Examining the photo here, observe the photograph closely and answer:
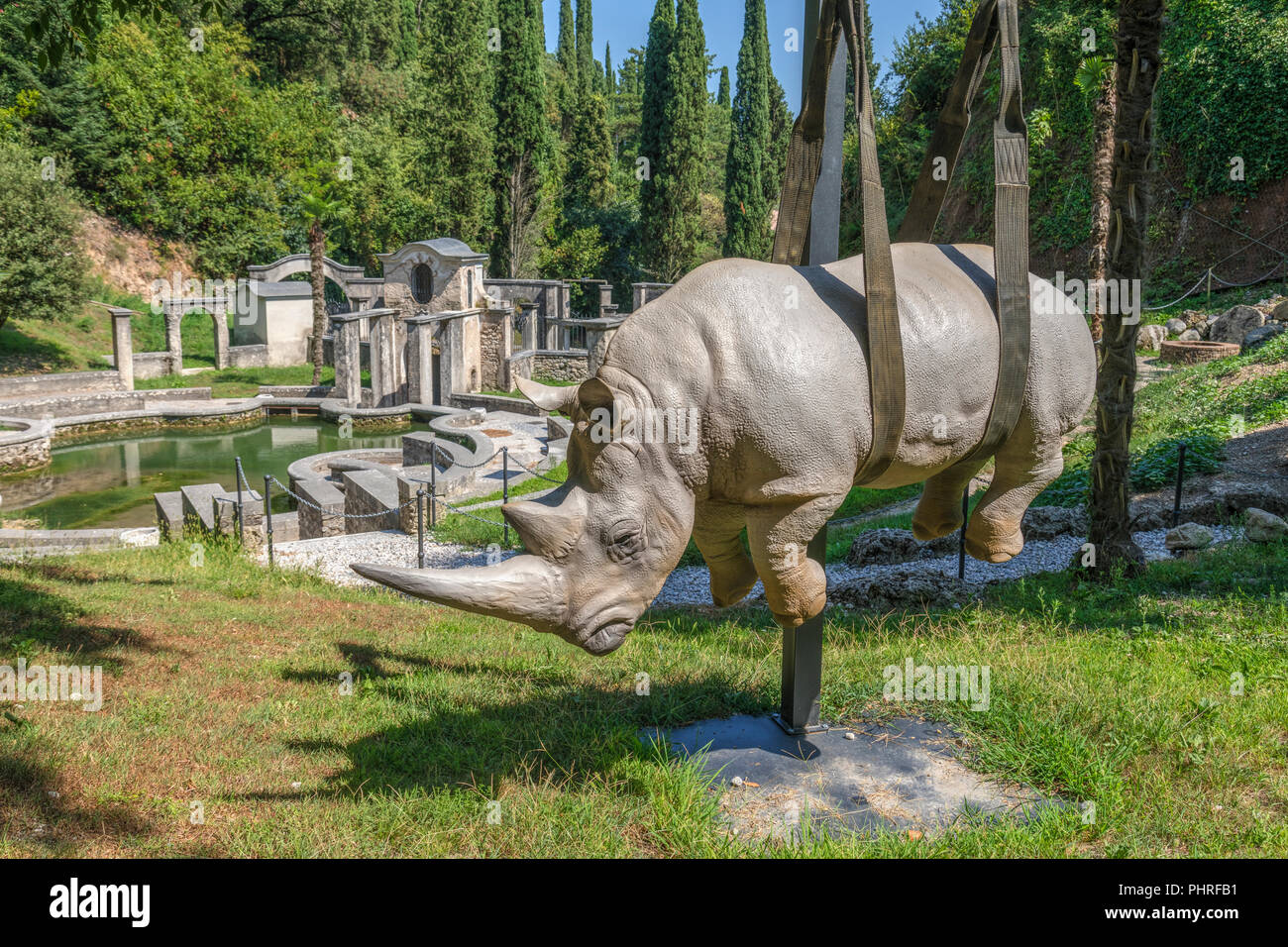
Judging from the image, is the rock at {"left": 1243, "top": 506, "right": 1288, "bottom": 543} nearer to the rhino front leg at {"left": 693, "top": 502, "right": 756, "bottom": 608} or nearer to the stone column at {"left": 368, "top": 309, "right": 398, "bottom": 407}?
the rhino front leg at {"left": 693, "top": 502, "right": 756, "bottom": 608}

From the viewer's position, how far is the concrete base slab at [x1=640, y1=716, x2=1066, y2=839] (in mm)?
4191

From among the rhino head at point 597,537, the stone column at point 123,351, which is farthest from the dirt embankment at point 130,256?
the rhino head at point 597,537

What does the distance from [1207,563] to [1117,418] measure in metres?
1.63

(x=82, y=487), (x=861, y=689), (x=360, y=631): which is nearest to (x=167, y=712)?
(x=360, y=631)

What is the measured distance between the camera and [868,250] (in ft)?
11.2

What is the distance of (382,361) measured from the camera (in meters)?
30.6

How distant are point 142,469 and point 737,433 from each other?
23.5 meters

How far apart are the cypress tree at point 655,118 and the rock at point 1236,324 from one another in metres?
22.0

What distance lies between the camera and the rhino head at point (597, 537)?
3.33 metres

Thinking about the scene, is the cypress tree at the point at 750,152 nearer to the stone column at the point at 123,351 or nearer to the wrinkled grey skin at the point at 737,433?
the stone column at the point at 123,351

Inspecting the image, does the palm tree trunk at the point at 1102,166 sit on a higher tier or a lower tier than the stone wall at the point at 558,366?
higher

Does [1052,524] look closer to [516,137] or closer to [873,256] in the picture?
[873,256]

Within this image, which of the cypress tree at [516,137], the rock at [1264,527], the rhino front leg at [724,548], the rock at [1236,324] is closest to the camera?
the rhino front leg at [724,548]

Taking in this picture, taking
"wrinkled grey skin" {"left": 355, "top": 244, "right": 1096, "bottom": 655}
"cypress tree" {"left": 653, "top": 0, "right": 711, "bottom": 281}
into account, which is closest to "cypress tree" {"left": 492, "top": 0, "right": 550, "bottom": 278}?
"cypress tree" {"left": 653, "top": 0, "right": 711, "bottom": 281}
